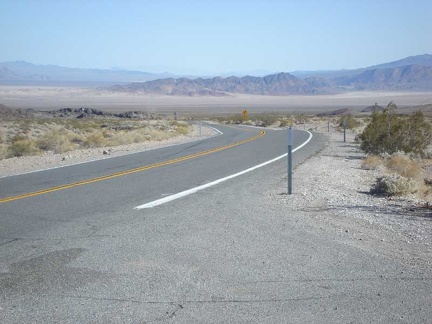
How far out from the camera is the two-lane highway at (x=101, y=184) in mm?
10500

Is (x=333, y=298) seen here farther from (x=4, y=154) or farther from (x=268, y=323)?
(x=4, y=154)

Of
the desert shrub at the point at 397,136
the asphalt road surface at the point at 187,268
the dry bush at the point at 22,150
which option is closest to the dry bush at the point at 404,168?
the desert shrub at the point at 397,136

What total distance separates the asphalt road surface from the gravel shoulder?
1.16 feet

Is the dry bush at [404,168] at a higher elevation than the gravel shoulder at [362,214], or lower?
lower

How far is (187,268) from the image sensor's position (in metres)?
7.01

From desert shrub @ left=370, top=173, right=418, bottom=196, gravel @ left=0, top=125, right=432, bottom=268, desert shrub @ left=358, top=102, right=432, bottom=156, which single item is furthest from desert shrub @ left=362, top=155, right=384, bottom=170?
desert shrub @ left=370, top=173, right=418, bottom=196

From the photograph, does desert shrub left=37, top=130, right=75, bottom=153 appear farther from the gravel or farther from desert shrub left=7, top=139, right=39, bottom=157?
the gravel

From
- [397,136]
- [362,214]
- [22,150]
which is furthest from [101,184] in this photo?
[397,136]

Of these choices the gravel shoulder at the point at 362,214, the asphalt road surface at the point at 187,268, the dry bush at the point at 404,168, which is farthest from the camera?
the dry bush at the point at 404,168

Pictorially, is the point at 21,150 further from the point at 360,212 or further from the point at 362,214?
the point at 362,214

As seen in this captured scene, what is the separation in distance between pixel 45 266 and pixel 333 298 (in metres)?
3.57

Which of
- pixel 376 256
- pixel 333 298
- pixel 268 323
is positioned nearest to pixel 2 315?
pixel 268 323

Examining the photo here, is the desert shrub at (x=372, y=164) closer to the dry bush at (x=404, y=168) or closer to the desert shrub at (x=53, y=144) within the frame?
the dry bush at (x=404, y=168)

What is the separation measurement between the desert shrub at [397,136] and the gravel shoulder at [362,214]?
427 inches
